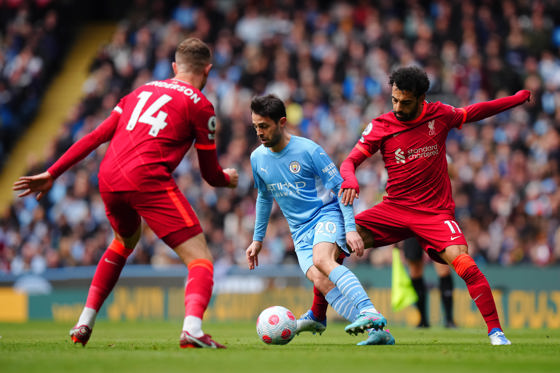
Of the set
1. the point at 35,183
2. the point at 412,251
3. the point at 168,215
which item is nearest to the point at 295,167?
the point at 168,215

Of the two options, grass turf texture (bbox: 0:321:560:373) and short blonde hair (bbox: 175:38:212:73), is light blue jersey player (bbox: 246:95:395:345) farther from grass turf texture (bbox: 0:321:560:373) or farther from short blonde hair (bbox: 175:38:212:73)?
short blonde hair (bbox: 175:38:212:73)

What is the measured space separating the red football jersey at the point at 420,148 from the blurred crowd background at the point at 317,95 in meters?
6.95

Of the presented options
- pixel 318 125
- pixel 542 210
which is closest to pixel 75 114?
pixel 318 125

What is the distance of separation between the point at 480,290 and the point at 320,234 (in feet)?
4.83

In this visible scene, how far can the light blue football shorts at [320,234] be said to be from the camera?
23.7 ft

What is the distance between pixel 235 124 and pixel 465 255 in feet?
39.9

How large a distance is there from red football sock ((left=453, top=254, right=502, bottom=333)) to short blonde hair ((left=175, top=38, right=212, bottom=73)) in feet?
9.23

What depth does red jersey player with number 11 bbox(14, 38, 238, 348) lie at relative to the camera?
612 centimetres

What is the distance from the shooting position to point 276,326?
6.89 m

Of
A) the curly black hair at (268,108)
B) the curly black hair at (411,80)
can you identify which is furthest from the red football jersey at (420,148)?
the curly black hair at (268,108)

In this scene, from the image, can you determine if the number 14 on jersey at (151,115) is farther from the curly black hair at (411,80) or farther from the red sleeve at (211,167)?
the curly black hair at (411,80)

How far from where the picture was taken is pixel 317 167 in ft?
24.1

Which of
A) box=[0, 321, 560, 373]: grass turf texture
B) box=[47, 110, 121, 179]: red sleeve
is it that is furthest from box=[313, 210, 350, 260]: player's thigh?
box=[47, 110, 121, 179]: red sleeve

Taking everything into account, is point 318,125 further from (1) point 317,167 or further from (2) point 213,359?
(2) point 213,359
